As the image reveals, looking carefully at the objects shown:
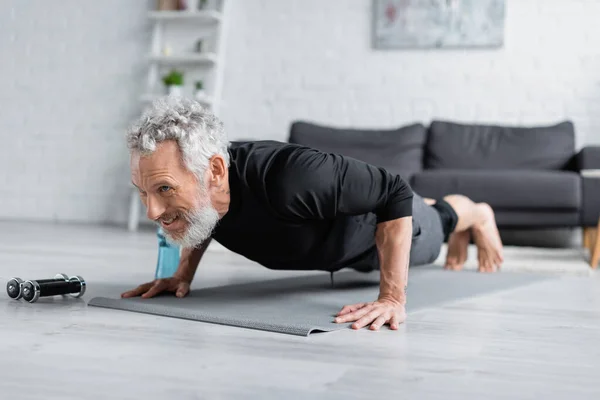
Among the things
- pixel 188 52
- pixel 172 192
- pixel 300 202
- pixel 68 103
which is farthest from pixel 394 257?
pixel 68 103

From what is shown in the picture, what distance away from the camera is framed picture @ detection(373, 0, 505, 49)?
213 inches

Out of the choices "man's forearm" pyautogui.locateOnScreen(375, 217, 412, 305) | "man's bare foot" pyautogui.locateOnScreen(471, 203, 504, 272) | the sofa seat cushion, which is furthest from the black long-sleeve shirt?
the sofa seat cushion

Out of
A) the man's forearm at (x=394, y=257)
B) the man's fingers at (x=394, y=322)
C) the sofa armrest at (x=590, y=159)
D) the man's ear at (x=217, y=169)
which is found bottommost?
the man's fingers at (x=394, y=322)

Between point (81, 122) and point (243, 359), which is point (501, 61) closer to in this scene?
point (81, 122)

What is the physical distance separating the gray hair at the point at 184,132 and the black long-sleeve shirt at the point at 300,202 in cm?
12

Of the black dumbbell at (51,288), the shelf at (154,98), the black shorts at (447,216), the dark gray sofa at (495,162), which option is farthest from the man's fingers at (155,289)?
the shelf at (154,98)

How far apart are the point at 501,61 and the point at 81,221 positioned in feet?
10.8

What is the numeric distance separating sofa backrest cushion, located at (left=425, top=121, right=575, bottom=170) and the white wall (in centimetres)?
35

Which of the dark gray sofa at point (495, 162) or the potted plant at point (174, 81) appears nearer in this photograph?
the dark gray sofa at point (495, 162)

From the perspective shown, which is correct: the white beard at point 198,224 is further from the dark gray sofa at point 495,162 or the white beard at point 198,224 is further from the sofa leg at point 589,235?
the sofa leg at point 589,235

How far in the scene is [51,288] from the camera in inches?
86.2

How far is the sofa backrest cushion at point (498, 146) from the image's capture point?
494cm

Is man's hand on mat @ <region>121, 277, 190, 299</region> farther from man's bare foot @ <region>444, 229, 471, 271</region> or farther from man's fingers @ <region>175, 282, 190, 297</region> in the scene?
man's bare foot @ <region>444, 229, 471, 271</region>

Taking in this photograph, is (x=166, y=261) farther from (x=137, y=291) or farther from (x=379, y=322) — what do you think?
(x=379, y=322)
